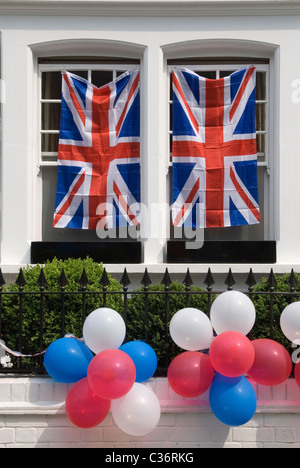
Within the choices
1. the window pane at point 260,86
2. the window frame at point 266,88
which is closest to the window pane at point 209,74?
the window frame at point 266,88

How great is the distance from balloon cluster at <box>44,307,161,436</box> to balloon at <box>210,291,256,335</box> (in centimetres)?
64

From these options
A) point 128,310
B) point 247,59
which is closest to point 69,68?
point 247,59

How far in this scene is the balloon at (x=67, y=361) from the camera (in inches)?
146

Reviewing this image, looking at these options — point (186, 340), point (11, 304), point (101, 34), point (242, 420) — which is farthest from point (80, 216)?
point (242, 420)

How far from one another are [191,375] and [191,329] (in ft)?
1.17

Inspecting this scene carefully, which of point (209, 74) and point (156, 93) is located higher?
point (209, 74)

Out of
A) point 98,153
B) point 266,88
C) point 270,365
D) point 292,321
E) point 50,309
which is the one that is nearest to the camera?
point 270,365

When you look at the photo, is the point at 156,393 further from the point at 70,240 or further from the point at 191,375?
the point at 70,240

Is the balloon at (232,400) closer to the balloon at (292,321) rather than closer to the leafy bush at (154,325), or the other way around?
the balloon at (292,321)

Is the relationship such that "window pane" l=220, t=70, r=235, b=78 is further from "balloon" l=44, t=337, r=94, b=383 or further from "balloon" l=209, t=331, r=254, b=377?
"balloon" l=44, t=337, r=94, b=383

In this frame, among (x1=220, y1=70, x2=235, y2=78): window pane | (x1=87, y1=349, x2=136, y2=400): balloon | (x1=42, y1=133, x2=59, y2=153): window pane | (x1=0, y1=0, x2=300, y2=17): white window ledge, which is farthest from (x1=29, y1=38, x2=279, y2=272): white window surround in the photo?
(x1=87, y1=349, x2=136, y2=400): balloon

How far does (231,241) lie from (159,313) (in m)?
2.57

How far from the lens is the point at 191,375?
12.0 feet

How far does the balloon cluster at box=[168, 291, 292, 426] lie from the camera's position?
353 cm
